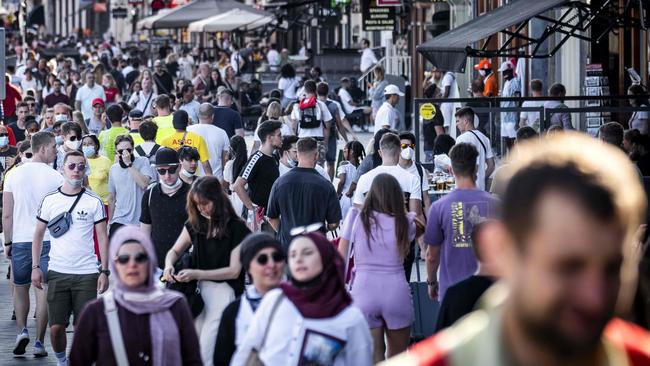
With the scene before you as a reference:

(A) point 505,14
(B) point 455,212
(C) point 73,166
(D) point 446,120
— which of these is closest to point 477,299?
(B) point 455,212

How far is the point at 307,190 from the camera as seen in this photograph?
34.2 ft

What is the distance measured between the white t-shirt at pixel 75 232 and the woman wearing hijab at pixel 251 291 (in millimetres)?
3731

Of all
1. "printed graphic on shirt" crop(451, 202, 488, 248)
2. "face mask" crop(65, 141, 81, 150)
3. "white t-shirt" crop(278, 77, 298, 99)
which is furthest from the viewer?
"white t-shirt" crop(278, 77, 298, 99)

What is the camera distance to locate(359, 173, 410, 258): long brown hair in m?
8.66

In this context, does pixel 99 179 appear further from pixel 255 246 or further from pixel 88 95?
pixel 88 95

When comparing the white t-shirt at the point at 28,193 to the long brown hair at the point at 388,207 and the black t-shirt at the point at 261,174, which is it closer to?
the black t-shirt at the point at 261,174

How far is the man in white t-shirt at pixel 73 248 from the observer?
10047 millimetres

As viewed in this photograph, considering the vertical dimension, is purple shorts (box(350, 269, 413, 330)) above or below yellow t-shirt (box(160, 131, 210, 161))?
below

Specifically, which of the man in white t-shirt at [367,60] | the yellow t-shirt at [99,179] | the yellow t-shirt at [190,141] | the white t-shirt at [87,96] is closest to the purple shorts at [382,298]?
the yellow t-shirt at [99,179]

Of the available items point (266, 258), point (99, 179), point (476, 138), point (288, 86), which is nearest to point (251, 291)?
point (266, 258)

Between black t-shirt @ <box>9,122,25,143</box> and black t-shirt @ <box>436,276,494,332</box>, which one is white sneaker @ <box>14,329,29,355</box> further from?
black t-shirt @ <box>9,122,25,143</box>

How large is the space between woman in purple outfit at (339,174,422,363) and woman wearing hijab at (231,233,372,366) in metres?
2.78

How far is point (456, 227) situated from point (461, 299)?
2.17 metres

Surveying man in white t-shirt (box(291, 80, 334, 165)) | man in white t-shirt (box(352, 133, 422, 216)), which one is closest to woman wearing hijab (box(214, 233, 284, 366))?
man in white t-shirt (box(352, 133, 422, 216))
